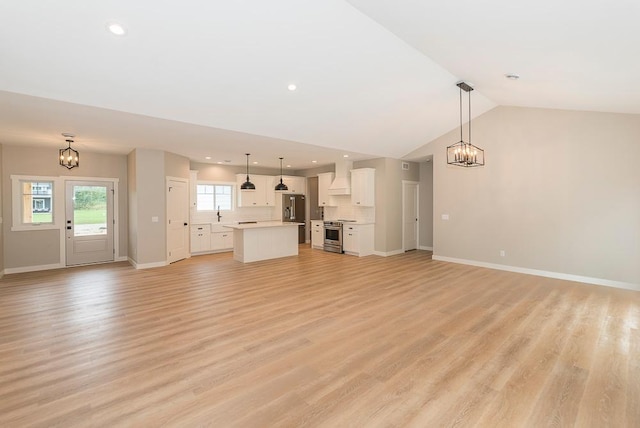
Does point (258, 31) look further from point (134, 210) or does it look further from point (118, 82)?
point (134, 210)

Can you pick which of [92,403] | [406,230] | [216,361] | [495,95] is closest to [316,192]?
[406,230]

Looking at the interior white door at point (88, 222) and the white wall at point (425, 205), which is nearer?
the interior white door at point (88, 222)

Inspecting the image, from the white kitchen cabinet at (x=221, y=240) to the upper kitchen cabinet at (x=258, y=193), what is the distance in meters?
1.09

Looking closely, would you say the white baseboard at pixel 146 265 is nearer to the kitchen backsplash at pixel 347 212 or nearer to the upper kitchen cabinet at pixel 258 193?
the upper kitchen cabinet at pixel 258 193

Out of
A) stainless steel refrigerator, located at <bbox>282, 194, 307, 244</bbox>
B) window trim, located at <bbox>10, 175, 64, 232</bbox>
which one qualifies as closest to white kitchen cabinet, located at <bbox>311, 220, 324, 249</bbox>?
stainless steel refrigerator, located at <bbox>282, 194, 307, 244</bbox>

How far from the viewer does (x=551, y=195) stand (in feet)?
19.7

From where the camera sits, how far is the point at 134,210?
23.2 feet

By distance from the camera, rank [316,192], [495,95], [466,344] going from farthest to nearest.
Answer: [316,192] → [495,95] → [466,344]

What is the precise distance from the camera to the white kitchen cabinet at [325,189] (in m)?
9.63

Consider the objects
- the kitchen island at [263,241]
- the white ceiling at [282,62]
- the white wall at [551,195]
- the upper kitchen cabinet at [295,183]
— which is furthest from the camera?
the upper kitchen cabinet at [295,183]

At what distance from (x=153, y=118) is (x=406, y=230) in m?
7.12

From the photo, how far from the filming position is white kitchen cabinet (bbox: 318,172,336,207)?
9630 mm

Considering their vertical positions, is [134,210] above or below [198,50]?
below

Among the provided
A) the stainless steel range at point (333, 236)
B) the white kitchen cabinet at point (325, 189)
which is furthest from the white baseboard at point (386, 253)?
the white kitchen cabinet at point (325, 189)
